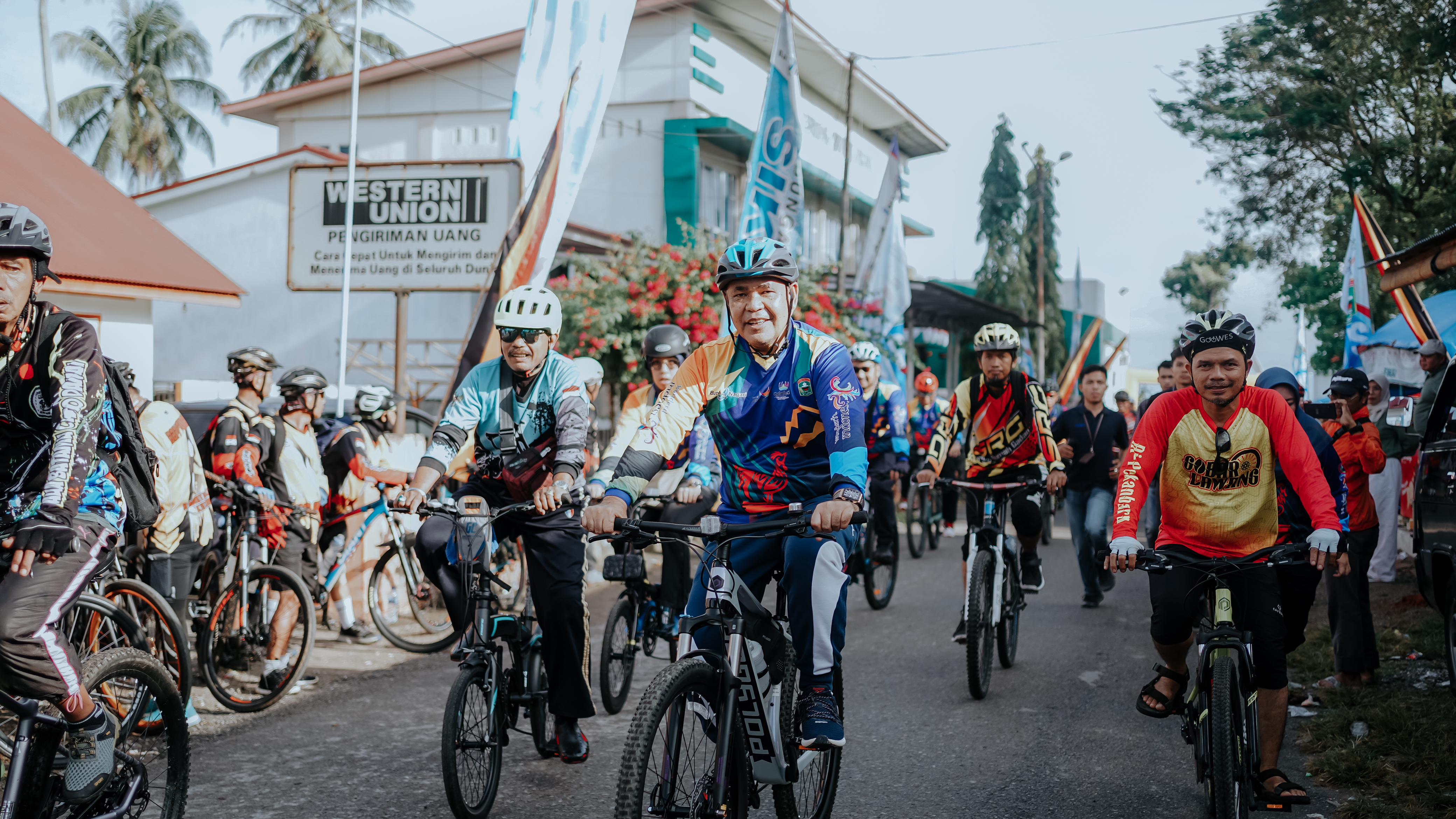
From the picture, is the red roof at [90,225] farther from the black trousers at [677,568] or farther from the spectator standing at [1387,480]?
the spectator standing at [1387,480]

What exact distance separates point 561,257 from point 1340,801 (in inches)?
693

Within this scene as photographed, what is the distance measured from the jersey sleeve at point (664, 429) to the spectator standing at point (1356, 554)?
4597mm

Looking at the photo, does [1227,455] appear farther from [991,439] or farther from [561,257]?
[561,257]

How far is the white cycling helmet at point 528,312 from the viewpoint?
551 cm

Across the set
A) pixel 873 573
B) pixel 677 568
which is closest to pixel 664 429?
pixel 677 568

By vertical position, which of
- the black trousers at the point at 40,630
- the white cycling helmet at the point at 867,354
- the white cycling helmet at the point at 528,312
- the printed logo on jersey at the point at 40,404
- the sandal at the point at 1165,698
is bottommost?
the sandal at the point at 1165,698

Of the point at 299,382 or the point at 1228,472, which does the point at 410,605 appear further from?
the point at 1228,472

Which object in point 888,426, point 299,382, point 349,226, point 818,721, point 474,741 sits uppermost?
point 349,226

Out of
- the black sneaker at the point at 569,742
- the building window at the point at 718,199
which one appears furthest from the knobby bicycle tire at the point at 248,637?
the building window at the point at 718,199

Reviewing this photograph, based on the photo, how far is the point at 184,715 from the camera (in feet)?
14.0

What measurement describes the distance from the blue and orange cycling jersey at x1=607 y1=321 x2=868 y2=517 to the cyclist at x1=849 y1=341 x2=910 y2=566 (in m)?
6.36

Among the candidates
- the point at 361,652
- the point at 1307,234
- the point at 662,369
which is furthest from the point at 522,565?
the point at 1307,234

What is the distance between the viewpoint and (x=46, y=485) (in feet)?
12.1

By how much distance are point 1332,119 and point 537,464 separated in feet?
57.8
